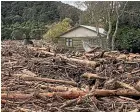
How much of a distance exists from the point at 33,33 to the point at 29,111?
90.0ft

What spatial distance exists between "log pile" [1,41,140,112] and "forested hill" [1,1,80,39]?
80.2ft

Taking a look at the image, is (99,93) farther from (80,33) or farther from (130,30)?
(80,33)

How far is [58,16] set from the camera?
4075cm

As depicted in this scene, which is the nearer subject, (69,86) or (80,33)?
(69,86)

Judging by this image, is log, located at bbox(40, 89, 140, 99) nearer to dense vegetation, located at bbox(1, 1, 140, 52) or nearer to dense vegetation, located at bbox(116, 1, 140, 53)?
dense vegetation, located at bbox(1, 1, 140, 52)

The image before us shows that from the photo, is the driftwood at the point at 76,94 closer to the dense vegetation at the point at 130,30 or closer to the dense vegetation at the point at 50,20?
the dense vegetation at the point at 50,20

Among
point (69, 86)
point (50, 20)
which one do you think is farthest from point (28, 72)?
point (50, 20)

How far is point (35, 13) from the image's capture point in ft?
125

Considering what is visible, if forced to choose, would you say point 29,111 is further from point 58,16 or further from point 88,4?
point 58,16

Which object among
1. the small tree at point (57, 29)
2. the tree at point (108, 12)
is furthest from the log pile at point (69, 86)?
the small tree at point (57, 29)

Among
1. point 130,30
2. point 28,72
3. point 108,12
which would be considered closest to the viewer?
point 28,72

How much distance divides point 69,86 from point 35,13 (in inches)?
1308

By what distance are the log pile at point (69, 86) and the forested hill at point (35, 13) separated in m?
24.4

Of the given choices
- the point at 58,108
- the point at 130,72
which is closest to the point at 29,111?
the point at 58,108
